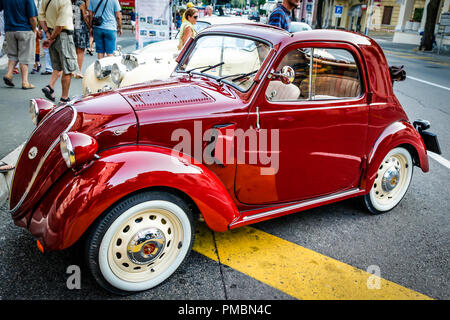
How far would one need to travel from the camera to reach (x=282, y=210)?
277 cm

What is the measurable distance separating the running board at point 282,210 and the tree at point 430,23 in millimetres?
21554

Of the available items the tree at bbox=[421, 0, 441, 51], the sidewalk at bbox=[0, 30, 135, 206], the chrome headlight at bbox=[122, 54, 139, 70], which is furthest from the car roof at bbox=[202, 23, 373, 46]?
the tree at bbox=[421, 0, 441, 51]

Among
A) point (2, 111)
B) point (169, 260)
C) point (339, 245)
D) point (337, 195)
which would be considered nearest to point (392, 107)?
point (337, 195)

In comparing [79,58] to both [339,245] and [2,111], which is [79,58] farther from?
[339,245]

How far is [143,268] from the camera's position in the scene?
2.29 m

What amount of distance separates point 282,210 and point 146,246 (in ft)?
3.50

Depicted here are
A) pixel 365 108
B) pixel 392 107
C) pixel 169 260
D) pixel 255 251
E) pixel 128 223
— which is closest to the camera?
pixel 128 223

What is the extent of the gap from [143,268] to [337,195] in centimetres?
168

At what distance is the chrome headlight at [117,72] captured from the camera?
445 centimetres

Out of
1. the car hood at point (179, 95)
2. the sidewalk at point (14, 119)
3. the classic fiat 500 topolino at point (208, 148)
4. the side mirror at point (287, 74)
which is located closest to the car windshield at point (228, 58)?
the classic fiat 500 topolino at point (208, 148)

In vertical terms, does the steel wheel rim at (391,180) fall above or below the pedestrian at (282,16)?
below

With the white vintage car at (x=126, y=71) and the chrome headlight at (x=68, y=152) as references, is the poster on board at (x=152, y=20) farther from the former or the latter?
the chrome headlight at (x=68, y=152)

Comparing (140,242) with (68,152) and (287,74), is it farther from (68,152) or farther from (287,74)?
(287,74)

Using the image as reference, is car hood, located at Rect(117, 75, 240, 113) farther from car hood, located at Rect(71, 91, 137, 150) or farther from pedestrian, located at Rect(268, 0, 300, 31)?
pedestrian, located at Rect(268, 0, 300, 31)
